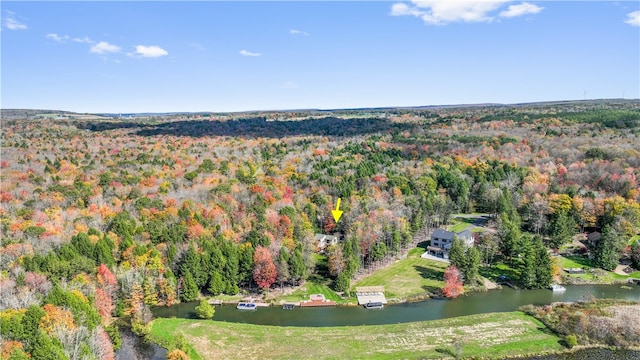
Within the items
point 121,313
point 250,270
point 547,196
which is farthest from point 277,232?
point 547,196

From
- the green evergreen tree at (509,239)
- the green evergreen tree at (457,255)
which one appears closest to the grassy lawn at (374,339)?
the green evergreen tree at (457,255)

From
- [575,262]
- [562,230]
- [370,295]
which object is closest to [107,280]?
[370,295]

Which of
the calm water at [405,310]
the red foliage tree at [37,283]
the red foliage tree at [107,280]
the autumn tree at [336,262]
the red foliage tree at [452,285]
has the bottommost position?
the calm water at [405,310]

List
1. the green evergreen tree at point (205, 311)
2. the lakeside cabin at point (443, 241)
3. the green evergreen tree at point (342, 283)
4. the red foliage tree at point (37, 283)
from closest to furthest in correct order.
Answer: the red foliage tree at point (37, 283) < the green evergreen tree at point (205, 311) < the green evergreen tree at point (342, 283) < the lakeside cabin at point (443, 241)

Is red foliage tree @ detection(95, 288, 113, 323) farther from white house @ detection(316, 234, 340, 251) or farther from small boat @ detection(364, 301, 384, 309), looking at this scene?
white house @ detection(316, 234, 340, 251)

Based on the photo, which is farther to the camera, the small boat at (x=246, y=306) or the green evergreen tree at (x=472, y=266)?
the green evergreen tree at (x=472, y=266)

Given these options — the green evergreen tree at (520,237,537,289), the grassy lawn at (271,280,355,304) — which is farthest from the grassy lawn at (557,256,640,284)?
the grassy lawn at (271,280,355,304)

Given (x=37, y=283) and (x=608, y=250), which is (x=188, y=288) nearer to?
(x=37, y=283)

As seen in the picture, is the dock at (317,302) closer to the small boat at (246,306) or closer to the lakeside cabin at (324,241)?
the small boat at (246,306)
